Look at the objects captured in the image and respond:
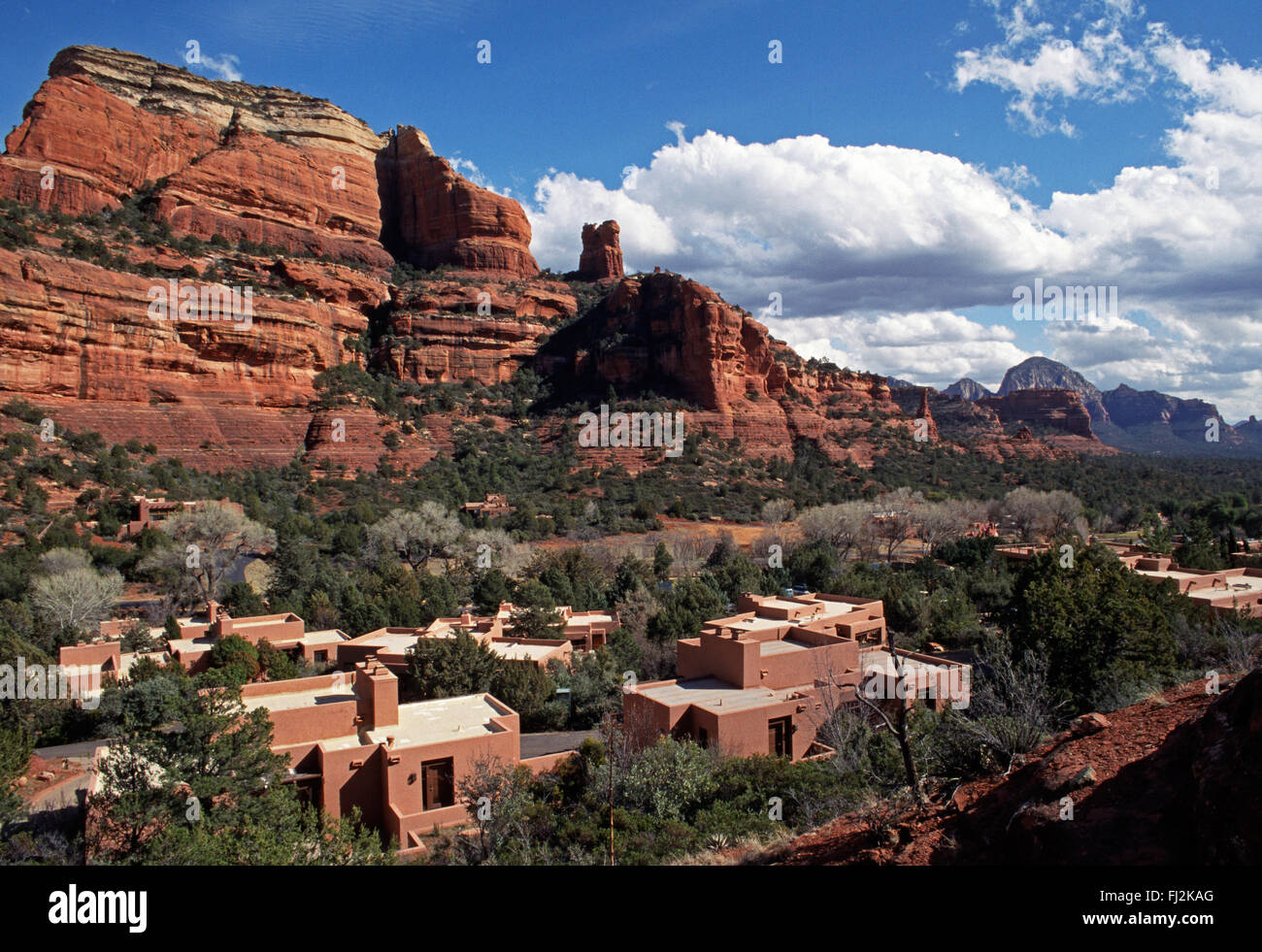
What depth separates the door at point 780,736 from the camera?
16.7m

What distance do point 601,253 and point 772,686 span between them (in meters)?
82.7

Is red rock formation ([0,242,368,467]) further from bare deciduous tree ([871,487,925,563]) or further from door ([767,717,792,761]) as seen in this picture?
door ([767,717,792,761])

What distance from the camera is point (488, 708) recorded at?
18094mm

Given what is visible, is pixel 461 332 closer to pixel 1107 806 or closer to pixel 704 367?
pixel 704 367

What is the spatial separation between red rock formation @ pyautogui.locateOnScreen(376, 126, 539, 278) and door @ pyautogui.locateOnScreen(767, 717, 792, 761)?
74767 millimetres

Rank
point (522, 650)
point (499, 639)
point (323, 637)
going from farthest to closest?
1. point (323, 637)
2. point (499, 639)
3. point (522, 650)

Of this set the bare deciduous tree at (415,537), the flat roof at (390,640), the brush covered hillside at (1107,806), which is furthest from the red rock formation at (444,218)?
the brush covered hillside at (1107,806)

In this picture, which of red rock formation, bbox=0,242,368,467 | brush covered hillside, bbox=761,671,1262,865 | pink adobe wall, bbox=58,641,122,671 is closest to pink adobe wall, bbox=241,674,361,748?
pink adobe wall, bbox=58,641,122,671

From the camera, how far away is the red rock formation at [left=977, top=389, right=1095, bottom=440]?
125 m

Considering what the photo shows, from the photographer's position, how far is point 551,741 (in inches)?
762

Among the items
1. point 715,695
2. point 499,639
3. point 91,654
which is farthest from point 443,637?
point 91,654
